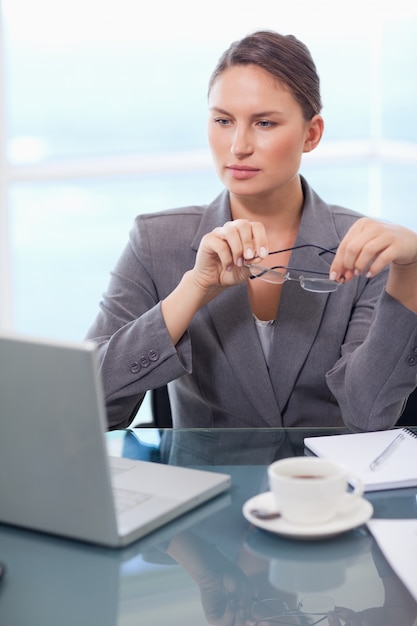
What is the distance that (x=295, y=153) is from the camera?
6.55 feet

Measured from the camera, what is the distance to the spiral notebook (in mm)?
1371

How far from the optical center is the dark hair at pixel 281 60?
6.44 feet

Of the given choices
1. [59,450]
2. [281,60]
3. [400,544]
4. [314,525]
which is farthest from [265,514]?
[281,60]

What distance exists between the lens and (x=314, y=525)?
1173 millimetres

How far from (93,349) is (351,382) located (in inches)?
34.8

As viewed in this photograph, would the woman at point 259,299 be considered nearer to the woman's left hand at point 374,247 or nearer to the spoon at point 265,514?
the woman's left hand at point 374,247

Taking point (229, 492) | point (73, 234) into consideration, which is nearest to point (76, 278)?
point (73, 234)

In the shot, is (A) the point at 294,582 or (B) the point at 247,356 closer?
(A) the point at 294,582

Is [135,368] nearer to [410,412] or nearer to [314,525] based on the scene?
[410,412]

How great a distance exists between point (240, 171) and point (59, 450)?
963 mm

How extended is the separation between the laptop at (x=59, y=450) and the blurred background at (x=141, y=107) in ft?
10.7

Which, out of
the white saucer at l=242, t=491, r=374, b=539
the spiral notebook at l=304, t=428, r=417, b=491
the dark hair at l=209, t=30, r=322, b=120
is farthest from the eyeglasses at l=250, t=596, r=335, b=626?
the dark hair at l=209, t=30, r=322, b=120

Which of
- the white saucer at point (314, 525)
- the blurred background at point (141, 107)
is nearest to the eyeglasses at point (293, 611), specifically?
the white saucer at point (314, 525)

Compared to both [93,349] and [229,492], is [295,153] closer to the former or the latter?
[229,492]
